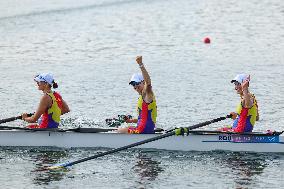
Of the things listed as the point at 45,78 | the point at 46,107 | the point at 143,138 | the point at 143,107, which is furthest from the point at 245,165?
the point at 45,78

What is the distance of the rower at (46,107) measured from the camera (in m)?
26.2

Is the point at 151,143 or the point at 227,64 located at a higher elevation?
the point at 227,64

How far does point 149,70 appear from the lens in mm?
41844

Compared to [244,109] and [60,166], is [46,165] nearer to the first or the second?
[60,166]

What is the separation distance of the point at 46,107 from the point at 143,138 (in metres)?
3.02

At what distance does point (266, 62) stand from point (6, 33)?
52.9 feet

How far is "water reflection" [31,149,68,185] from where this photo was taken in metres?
24.1

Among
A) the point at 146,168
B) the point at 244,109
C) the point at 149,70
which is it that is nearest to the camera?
the point at 146,168

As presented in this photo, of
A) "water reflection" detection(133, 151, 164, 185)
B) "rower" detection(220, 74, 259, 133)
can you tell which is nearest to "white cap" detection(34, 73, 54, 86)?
"water reflection" detection(133, 151, 164, 185)

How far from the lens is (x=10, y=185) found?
23672 millimetres

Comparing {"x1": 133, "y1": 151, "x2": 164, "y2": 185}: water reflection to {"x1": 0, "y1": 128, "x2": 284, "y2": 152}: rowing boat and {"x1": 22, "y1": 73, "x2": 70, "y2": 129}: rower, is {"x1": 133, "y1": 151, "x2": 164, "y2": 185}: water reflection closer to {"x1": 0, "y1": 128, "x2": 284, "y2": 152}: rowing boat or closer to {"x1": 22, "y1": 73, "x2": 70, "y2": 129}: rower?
{"x1": 0, "y1": 128, "x2": 284, "y2": 152}: rowing boat

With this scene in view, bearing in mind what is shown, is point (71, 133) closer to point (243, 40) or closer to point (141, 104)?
point (141, 104)

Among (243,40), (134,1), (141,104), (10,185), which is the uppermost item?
(134,1)

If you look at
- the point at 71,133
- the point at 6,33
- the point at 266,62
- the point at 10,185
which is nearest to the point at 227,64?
the point at 266,62
